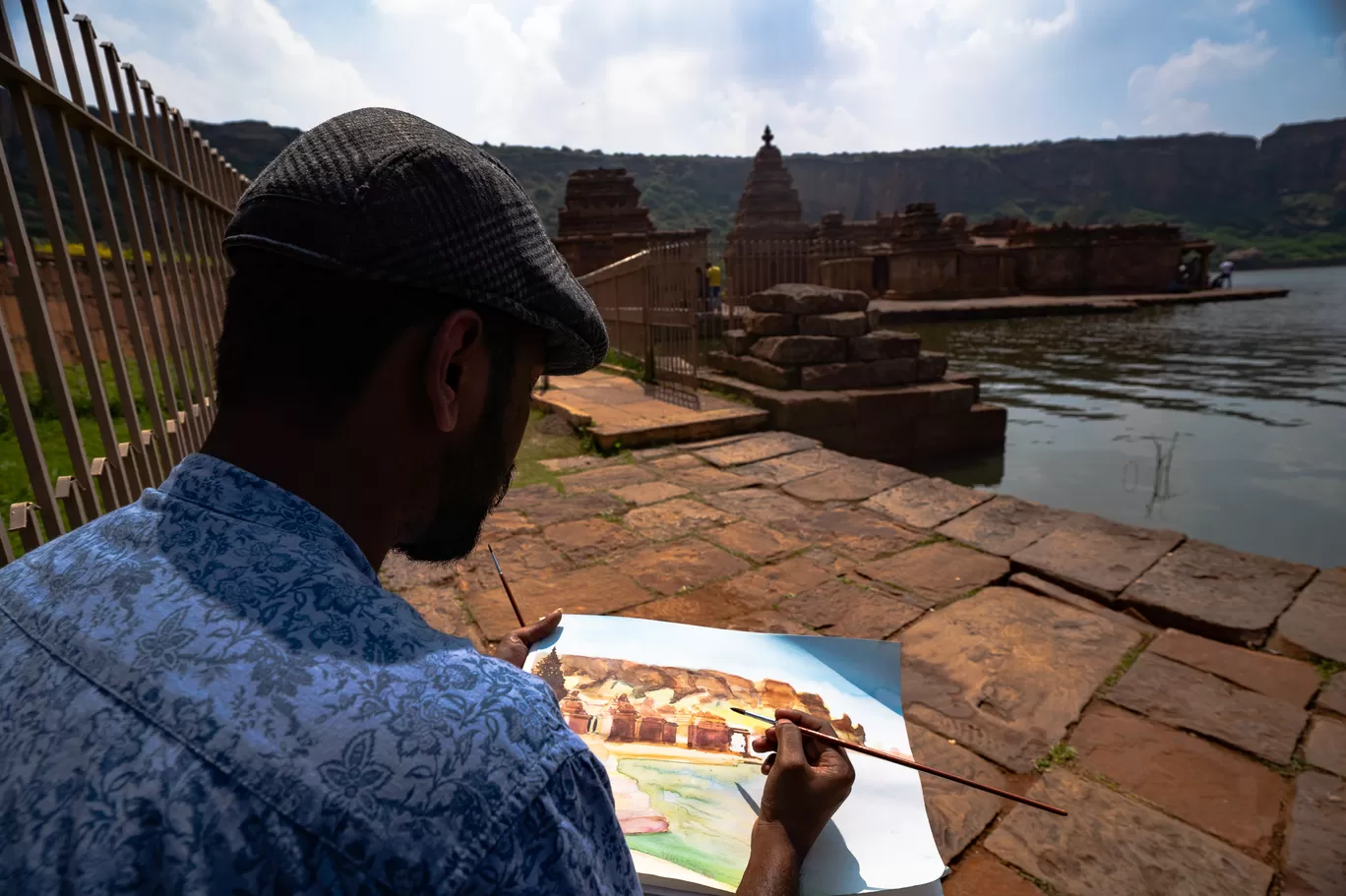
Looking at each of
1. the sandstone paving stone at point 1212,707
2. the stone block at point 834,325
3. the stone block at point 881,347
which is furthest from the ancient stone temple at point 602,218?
the sandstone paving stone at point 1212,707

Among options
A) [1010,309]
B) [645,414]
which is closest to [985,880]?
[645,414]

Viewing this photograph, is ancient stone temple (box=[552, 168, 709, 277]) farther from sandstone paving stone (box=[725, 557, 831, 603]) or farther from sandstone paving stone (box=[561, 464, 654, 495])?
sandstone paving stone (box=[725, 557, 831, 603])

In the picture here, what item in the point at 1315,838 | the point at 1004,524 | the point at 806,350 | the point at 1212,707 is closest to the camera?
the point at 1315,838

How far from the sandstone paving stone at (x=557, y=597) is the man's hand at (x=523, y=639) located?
74 centimetres

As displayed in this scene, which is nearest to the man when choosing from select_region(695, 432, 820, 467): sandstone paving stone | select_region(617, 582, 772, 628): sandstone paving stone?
select_region(617, 582, 772, 628): sandstone paving stone

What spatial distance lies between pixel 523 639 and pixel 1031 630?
1.64 meters

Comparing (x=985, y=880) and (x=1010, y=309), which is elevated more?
(x=985, y=880)

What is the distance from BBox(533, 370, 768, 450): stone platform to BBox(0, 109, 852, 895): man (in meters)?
3.96

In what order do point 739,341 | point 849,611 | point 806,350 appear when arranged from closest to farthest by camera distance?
point 849,611
point 806,350
point 739,341

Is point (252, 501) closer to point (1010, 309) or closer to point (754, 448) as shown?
point (754, 448)

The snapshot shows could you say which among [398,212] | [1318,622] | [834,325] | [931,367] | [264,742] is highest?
[398,212]

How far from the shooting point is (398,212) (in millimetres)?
683

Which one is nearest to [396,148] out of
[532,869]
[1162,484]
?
[532,869]

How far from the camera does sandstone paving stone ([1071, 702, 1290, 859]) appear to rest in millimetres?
1491
